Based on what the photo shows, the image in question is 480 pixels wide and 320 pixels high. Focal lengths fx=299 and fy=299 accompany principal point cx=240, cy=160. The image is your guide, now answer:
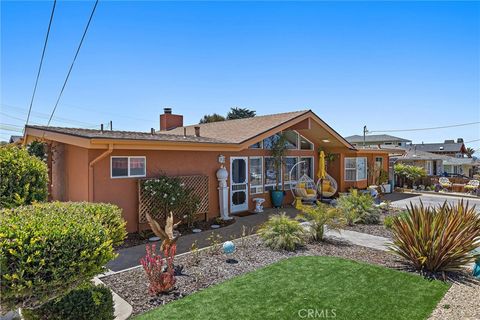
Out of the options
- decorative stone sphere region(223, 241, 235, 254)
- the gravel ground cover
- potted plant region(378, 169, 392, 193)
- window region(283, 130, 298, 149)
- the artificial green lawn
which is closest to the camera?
the artificial green lawn

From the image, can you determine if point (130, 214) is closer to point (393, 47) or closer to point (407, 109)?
point (393, 47)

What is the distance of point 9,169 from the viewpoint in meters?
5.04

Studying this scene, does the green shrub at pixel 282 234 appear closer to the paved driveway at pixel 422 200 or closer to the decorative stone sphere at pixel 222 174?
the decorative stone sphere at pixel 222 174

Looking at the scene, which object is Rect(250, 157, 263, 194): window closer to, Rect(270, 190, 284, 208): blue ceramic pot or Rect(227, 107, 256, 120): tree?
Rect(270, 190, 284, 208): blue ceramic pot

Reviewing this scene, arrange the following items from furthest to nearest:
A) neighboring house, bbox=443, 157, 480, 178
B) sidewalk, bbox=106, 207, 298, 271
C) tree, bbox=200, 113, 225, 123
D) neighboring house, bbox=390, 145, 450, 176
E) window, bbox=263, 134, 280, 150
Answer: neighboring house, bbox=443, 157, 480, 178
tree, bbox=200, 113, 225, 123
neighboring house, bbox=390, 145, 450, 176
window, bbox=263, 134, 280, 150
sidewalk, bbox=106, 207, 298, 271

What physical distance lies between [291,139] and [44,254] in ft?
45.7

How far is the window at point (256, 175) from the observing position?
45.5 ft

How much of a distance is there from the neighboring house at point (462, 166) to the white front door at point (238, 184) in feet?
117

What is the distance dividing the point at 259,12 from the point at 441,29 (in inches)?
274

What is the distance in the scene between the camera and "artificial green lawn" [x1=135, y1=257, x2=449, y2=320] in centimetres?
462

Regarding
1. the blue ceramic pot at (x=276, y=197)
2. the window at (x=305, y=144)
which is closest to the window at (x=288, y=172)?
the window at (x=305, y=144)

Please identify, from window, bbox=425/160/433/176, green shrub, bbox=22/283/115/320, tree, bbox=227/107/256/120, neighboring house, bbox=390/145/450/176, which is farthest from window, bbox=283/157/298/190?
tree, bbox=227/107/256/120

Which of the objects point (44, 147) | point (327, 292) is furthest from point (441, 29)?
point (44, 147)

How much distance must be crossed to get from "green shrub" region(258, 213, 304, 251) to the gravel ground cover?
8.1 inches
